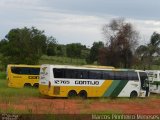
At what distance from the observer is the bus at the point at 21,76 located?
39969 millimetres

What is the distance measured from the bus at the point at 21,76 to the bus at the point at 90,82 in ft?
30.2

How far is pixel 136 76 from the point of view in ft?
112

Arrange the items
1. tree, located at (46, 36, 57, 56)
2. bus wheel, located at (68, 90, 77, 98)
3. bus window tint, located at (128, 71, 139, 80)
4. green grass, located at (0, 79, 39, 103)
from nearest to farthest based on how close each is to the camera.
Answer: green grass, located at (0, 79, 39, 103)
bus wheel, located at (68, 90, 77, 98)
bus window tint, located at (128, 71, 139, 80)
tree, located at (46, 36, 57, 56)

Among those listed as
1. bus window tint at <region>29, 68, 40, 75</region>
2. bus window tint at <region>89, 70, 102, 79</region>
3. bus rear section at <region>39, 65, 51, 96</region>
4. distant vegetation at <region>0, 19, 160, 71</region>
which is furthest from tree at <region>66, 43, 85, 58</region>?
bus rear section at <region>39, 65, 51, 96</region>

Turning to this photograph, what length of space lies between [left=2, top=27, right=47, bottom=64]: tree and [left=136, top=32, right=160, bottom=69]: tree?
51.9ft

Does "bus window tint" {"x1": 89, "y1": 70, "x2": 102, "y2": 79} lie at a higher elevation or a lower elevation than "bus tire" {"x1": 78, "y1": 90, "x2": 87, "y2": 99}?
higher

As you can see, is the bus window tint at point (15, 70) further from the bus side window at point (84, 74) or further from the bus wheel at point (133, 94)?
the bus wheel at point (133, 94)

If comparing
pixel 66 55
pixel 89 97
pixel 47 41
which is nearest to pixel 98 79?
pixel 89 97

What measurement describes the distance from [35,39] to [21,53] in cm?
587

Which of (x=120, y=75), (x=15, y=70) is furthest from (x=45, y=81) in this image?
(x=15, y=70)

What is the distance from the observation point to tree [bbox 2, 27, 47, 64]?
65750mm

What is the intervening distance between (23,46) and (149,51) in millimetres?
19948

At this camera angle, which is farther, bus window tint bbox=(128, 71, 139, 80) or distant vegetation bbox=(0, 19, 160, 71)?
distant vegetation bbox=(0, 19, 160, 71)

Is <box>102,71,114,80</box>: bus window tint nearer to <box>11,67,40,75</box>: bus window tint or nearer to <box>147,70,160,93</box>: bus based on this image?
<box>147,70,160,93</box>: bus
